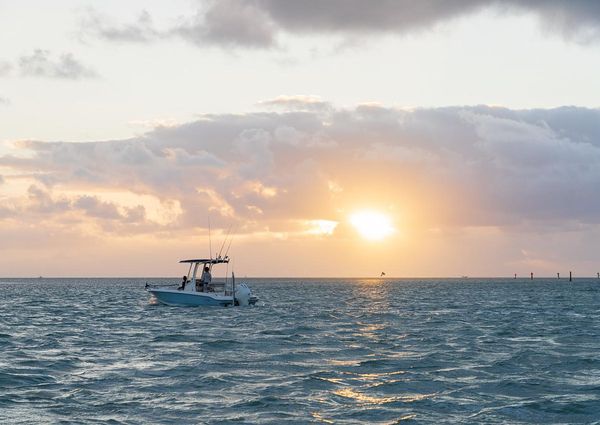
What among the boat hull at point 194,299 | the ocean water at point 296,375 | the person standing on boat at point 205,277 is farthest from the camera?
the person standing on boat at point 205,277

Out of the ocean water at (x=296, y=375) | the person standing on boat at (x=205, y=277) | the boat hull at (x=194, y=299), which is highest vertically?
the person standing on boat at (x=205, y=277)

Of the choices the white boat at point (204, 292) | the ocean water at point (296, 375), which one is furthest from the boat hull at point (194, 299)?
the ocean water at point (296, 375)

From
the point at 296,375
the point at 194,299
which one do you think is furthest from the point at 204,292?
the point at 296,375

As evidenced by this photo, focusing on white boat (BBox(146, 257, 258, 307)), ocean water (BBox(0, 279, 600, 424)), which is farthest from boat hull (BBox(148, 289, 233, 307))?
ocean water (BBox(0, 279, 600, 424))

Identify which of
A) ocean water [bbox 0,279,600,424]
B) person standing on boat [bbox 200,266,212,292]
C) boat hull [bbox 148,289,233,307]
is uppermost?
person standing on boat [bbox 200,266,212,292]

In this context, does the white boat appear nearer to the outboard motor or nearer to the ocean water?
the outboard motor

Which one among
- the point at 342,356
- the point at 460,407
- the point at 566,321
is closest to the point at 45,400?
the point at 460,407

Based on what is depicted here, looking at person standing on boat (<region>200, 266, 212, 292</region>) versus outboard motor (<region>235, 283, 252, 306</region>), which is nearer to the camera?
person standing on boat (<region>200, 266, 212, 292</region>)

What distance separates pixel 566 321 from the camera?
192ft

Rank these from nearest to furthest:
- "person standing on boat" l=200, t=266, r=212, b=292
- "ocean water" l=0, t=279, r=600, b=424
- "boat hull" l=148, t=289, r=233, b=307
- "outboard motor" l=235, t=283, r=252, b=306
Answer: "ocean water" l=0, t=279, r=600, b=424, "boat hull" l=148, t=289, r=233, b=307, "person standing on boat" l=200, t=266, r=212, b=292, "outboard motor" l=235, t=283, r=252, b=306

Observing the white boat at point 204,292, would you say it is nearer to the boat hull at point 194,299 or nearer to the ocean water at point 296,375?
the boat hull at point 194,299

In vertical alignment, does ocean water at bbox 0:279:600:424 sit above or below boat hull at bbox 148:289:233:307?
below

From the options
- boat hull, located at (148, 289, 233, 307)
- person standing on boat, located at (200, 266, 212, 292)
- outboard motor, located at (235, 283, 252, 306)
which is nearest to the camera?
boat hull, located at (148, 289, 233, 307)

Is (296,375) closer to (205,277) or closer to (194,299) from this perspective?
(194,299)
